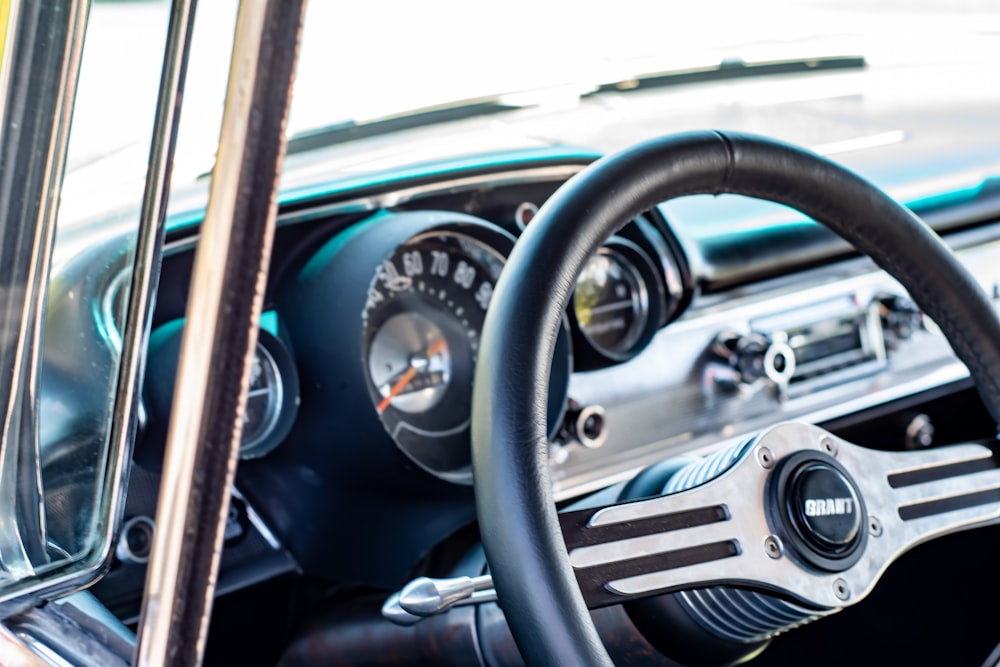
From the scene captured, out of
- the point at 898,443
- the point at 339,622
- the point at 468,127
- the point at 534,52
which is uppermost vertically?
the point at 534,52

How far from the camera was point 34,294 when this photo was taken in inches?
31.5

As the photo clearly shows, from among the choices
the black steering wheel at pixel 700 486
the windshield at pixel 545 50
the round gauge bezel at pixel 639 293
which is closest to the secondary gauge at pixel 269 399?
the windshield at pixel 545 50

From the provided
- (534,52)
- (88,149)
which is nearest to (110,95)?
(88,149)

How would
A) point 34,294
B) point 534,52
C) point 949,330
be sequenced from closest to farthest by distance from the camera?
point 34,294 → point 949,330 → point 534,52

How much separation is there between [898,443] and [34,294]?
170 centimetres

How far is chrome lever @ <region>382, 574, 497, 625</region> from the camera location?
0.88m

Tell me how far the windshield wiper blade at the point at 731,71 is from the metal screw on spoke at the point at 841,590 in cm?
132

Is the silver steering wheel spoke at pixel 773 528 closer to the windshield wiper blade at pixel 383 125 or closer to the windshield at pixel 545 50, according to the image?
the windshield at pixel 545 50

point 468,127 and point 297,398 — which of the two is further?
point 468,127

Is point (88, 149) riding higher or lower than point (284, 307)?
higher

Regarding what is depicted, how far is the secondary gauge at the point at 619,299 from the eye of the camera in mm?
1764

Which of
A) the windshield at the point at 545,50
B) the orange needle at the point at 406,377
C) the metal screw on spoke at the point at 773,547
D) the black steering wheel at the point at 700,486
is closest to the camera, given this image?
the black steering wheel at the point at 700,486

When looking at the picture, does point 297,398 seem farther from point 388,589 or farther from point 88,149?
point 88,149

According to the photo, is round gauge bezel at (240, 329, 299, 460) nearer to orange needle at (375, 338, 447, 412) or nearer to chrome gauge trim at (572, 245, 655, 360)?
orange needle at (375, 338, 447, 412)
